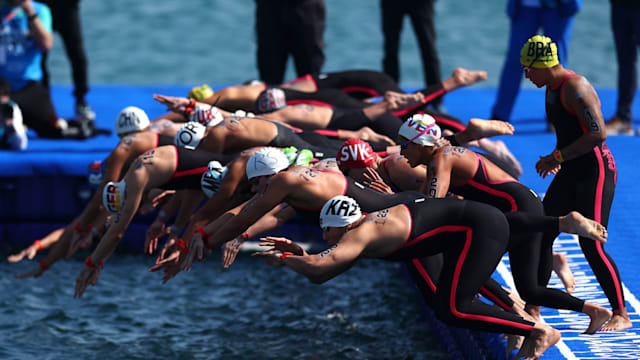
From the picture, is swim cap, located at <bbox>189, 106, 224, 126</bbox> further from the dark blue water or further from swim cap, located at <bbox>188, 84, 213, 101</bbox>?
the dark blue water

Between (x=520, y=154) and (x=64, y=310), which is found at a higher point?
(x=520, y=154)

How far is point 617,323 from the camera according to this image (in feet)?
20.0

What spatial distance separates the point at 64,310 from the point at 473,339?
156 inches

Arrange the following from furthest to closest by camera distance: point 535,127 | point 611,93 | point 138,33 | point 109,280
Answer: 1. point 138,33
2. point 611,93
3. point 535,127
4. point 109,280

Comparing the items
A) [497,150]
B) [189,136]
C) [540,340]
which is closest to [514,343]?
[540,340]

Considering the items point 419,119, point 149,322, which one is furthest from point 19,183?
point 419,119

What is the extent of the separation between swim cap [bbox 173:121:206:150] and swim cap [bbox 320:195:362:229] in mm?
2052

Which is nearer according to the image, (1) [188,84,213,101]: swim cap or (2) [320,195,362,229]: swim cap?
(2) [320,195,362,229]: swim cap

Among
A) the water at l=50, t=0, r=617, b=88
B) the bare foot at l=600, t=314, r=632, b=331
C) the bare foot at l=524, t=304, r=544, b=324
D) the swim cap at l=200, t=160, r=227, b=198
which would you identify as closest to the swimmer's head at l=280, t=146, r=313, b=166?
the swim cap at l=200, t=160, r=227, b=198

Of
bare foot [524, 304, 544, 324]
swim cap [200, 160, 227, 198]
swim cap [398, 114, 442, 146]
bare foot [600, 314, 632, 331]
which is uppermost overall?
swim cap [398, 114, 442, 146]

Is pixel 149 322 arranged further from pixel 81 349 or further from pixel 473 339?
pixel 473 339

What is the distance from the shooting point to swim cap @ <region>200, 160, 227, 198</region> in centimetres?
723

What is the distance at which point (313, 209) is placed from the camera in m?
6.59

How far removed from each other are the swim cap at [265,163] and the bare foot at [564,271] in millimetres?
1972
